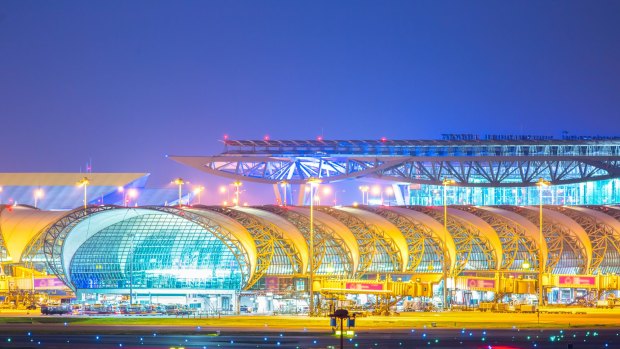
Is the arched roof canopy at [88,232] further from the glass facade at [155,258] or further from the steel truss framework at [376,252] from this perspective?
the steel truss framework at [376,252]

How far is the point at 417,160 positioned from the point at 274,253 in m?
54.0

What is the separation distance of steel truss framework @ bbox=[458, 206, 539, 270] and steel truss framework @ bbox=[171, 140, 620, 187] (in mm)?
34471

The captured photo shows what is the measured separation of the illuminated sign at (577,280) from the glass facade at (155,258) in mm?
32075

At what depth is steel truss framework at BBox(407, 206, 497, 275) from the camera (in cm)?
14225

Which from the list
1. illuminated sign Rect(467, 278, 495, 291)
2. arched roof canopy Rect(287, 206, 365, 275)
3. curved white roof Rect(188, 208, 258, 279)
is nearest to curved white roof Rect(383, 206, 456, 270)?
illuminated sign Rect(467, 278, 495, 291)

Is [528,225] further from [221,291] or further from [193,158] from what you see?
[193,158]

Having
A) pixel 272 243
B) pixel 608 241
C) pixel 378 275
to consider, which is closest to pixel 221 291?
pixel 272 243

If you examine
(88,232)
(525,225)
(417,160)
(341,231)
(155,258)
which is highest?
(417,160)

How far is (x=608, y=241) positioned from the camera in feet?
485

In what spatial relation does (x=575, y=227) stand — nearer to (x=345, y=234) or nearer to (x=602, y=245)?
(x=602, y=245)

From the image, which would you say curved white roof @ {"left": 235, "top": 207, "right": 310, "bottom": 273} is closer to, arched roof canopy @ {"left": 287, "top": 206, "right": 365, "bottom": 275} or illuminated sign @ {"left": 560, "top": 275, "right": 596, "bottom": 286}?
arched roof canopy @ {"left": 287, "top": 206, "right": 365, "bottom": 275}

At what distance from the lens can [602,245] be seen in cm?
14762

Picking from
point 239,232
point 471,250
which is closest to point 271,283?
point 239,232

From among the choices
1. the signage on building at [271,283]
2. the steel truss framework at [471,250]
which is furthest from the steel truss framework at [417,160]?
the signage on building at [271,283]
